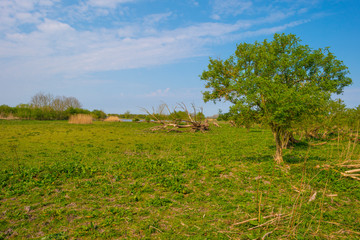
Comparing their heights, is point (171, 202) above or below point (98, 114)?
below

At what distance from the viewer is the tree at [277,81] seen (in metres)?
8.55

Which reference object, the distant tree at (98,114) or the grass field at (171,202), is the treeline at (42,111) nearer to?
the distant tree at (98,114)

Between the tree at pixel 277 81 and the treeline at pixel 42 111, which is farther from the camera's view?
the treeline at pixel 42 111

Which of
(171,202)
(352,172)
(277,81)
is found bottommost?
(171,202)

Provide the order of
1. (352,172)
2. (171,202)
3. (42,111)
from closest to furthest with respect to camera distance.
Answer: (171,202), (352,172), (42,111)

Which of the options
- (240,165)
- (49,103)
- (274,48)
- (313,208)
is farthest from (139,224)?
(49,103)

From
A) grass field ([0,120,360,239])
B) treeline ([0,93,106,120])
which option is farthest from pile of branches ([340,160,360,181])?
treeline ([0,93,106,120])

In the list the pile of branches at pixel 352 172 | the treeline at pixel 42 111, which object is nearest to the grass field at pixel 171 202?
the pile of branches at pixel 352 172

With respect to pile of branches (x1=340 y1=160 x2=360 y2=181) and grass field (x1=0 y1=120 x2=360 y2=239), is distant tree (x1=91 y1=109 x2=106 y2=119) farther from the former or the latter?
pile of branches (x1=340 y1=160 x2=360 y2=181)

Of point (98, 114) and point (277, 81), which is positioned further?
point (98, 114)

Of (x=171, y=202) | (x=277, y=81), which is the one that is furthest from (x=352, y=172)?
(x=171, y=202)

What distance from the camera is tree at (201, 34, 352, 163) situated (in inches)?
337

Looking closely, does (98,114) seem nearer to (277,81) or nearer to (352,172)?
(277,81)

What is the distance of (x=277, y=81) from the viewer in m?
9.94
